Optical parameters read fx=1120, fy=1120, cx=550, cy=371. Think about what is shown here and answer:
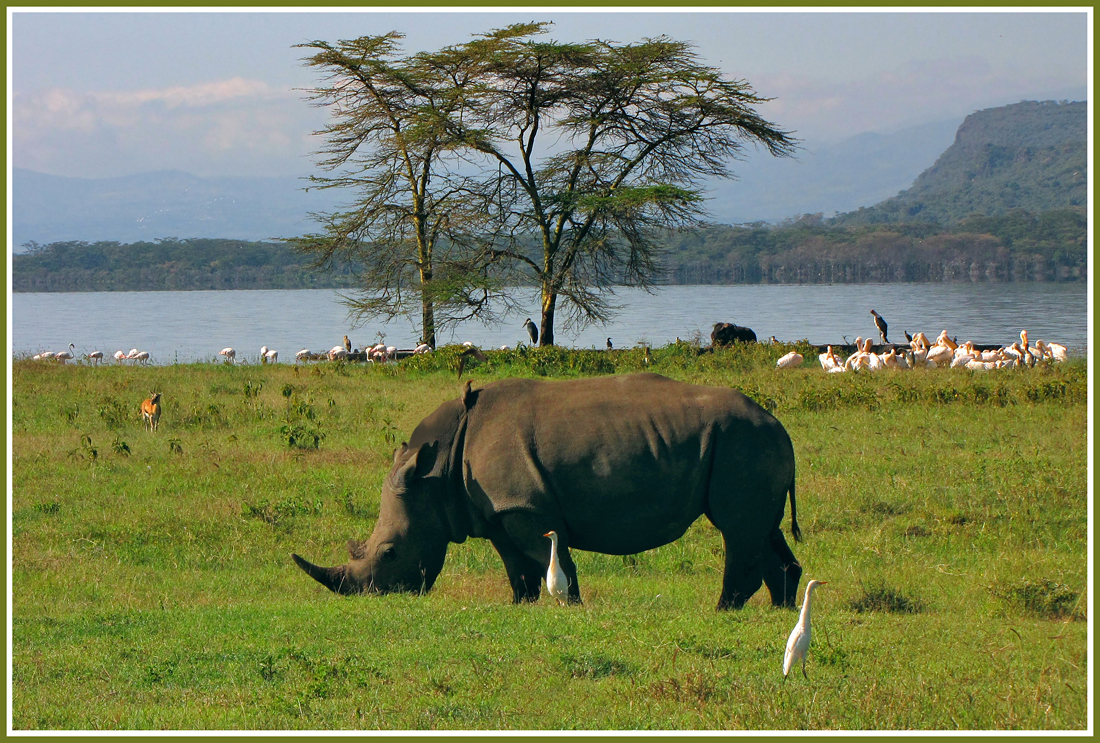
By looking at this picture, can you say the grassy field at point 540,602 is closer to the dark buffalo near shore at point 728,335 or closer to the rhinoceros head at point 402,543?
the rhinoceros head at point 402,543

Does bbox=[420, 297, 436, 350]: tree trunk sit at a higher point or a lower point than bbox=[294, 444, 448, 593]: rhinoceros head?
higher

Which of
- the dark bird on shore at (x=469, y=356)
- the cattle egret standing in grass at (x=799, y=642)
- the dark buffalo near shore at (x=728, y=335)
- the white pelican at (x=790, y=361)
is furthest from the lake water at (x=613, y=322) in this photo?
the cattle egret standing in grass at (x=799, y=642)

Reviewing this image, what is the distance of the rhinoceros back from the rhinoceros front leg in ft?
1.39

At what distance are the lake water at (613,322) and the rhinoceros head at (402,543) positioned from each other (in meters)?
22.2

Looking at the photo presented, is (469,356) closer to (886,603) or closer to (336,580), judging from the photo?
(336,580)

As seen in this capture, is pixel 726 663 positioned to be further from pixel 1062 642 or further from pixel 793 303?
pixel 793 303

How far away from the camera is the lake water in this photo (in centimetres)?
4400

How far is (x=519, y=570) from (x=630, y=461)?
1.32m

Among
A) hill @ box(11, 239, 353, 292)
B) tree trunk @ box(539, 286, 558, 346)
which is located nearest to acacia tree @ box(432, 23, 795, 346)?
tree trunk @ box(539, 286, 558, 346)

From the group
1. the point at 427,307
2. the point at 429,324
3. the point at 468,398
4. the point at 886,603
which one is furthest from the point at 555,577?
the point at 429,324

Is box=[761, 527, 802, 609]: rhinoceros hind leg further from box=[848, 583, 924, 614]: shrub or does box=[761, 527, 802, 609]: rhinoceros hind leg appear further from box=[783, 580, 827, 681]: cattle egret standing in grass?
box=[783, 580, 827, 681]: cattle egret standing in grass

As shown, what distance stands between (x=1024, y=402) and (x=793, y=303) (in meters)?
62.5

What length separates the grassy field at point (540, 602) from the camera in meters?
5.71

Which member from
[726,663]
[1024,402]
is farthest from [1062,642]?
[1024,402]
